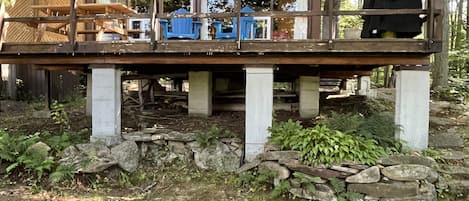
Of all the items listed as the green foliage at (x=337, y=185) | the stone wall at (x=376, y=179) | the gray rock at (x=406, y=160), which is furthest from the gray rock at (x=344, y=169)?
the gray rock at (x=406, y=160)

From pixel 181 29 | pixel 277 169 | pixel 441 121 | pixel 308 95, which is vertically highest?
pixel 181 29

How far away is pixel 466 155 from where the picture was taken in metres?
6.71

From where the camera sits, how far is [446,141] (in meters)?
7.36

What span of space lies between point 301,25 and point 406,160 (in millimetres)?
3454

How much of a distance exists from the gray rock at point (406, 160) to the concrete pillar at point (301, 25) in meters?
3.21

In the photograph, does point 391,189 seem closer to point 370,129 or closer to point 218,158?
point 370,129

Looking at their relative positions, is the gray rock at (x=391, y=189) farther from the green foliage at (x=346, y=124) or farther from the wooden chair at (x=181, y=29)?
the wooden chair at (x=181, y=29)

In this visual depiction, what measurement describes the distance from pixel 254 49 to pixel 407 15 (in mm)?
2464

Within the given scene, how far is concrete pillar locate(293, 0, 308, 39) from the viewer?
838 centimetres

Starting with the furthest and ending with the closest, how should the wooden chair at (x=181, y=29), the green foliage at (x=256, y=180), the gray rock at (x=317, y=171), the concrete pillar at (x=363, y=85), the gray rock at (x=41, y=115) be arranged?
1. the concrete pillar at (x=363, y=85)
2. the gray rock at (x=41, y=115)
3. the wooden chair at (x=181, y=29)
4. the green foliage at (x=256, y=180)
5. the gray rock at (x=317, y=171)

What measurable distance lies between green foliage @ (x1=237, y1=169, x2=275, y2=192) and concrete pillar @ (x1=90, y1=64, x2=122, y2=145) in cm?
228

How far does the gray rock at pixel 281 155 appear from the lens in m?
6.32

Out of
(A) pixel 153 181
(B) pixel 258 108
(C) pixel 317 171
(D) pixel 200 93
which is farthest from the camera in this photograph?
(D) pixel 200 93

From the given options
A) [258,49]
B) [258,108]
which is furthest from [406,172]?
[258,49]
